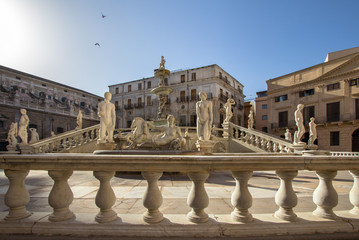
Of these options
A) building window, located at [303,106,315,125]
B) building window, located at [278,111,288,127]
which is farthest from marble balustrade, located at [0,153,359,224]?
building window, located at [278,111,288,127]

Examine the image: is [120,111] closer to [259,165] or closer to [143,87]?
[143,87]

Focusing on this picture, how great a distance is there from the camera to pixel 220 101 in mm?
33562

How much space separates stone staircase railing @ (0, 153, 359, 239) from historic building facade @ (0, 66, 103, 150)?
3203 cm

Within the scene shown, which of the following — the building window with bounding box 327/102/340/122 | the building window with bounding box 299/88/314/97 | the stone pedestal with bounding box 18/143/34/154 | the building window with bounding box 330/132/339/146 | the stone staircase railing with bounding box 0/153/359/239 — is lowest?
the building window with bounding box 330/132/339/146

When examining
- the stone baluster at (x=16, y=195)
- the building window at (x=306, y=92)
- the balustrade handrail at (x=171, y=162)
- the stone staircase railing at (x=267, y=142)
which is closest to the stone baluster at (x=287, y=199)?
the balustrade handrail at (x=171, y=162)

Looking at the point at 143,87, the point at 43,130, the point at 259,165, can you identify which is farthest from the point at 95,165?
the point at 143,87

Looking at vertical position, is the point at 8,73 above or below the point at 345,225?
above

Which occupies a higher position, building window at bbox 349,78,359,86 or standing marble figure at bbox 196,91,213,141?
building window at bbox 349,78,359,86

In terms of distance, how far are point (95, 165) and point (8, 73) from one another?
3975cm

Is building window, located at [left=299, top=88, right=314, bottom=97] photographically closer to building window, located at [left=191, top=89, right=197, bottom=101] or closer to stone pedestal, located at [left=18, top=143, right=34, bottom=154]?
building window, located at [left=191, top=89, right=197, bottom=101]

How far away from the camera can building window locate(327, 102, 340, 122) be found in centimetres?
2378

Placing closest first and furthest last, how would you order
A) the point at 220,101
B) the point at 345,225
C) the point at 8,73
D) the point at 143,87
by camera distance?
the point at 345,225 → the point at 8,73 → the point at 220,101 → the point at 143,87

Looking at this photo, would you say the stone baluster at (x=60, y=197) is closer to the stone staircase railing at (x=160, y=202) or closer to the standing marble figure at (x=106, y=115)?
the stone staircase railing at (x=160, y=202)

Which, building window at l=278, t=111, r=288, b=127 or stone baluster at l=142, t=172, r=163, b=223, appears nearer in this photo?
stone baluster at l=142, t=172, r=163, b=223
